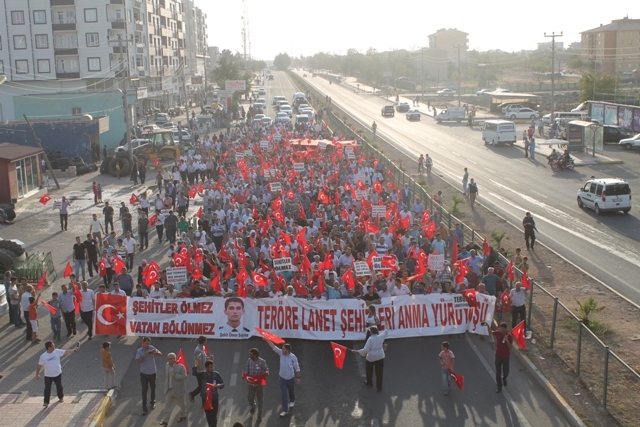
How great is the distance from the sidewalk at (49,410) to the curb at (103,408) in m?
0.07

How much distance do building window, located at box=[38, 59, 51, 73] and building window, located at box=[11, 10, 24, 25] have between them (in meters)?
4.57

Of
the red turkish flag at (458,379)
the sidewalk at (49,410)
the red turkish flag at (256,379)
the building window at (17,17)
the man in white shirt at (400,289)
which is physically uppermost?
the building window at (17,17)

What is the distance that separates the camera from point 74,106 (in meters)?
65.4

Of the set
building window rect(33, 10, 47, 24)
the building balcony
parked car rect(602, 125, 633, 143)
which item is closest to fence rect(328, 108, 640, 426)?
parked car rect(602, 125, 633, 143)

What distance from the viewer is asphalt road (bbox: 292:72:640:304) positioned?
2405 centimetres

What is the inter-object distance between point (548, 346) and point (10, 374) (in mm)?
11243

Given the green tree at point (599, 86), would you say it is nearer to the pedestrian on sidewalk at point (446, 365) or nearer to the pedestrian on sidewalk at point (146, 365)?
the pedestrian on sidewalk at point (446, 365)

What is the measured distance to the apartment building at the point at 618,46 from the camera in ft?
455

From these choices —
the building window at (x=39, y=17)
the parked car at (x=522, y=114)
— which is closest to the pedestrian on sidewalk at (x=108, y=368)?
the parked car at (x=522, y=114)

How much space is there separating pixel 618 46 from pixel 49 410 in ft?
475

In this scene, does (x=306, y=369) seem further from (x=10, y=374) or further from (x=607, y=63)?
(x=607, y=63)

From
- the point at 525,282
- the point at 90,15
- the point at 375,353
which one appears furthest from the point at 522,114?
the point at 375,353

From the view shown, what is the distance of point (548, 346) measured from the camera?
1597 centimetres

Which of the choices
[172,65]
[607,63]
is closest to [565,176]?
[172,65]
